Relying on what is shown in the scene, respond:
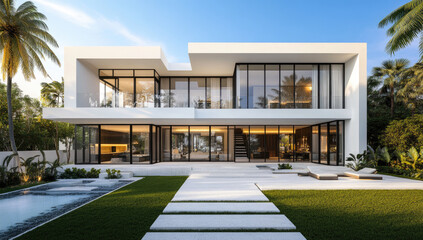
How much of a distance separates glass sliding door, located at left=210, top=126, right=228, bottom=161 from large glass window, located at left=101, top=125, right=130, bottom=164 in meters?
5.94

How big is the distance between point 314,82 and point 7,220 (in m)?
15.9

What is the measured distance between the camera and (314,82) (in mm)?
15547

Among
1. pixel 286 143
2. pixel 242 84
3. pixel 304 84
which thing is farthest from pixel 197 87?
pixel 286 143

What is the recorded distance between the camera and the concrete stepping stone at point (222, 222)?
469cm

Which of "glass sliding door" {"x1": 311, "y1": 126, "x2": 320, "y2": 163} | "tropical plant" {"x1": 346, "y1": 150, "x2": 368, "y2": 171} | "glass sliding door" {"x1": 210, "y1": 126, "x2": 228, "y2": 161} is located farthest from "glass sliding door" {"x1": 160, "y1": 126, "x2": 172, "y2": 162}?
"tropical plant" {"x1": 346, "y1": 150, "x2": 368, "y2": 171}

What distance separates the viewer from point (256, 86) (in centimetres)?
1535

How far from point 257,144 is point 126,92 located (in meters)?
9.75

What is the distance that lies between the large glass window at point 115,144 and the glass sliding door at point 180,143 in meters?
3.32

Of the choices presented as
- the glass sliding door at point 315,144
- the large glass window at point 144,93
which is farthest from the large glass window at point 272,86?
the large glass window at point 144,93

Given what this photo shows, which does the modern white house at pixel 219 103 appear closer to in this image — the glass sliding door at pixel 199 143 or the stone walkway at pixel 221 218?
the glass sliding door at pixel 199 143

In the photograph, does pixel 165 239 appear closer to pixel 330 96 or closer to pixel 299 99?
pixel 299 99

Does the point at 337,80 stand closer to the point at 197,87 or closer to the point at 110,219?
the point at 197,87

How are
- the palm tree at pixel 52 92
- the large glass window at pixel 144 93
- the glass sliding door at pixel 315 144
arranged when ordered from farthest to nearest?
the palm tree at pixel 52 92
the glass sliding door at pixel 315 144
the large glass window at pixel 144 93

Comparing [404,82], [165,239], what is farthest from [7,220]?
[404,82]
